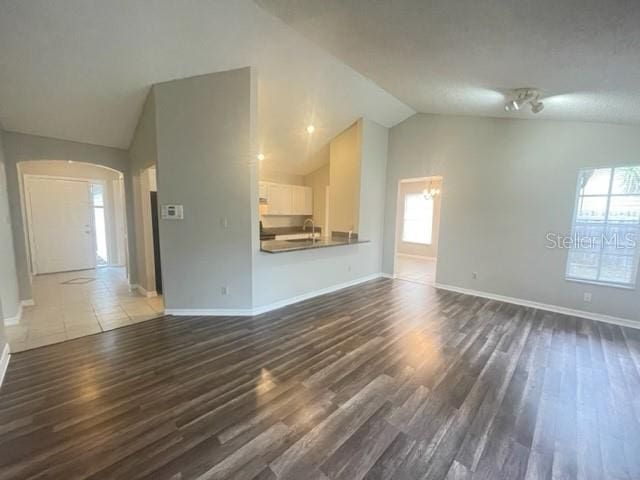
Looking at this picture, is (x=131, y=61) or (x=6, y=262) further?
(x=6, y=262)

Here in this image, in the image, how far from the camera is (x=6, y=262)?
353cm

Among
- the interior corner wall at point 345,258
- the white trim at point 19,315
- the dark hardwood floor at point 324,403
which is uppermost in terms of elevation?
the interior corner wall at point 345,258

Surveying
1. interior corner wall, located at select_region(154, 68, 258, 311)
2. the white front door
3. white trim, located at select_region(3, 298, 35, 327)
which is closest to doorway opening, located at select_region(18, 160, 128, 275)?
the white front door

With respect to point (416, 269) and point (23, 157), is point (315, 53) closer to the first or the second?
point (23, 157)

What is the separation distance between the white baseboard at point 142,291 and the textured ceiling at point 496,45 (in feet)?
14.7

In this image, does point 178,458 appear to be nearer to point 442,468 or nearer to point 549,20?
point 442,468

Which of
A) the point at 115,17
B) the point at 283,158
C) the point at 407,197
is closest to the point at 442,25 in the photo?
the point at 115,17

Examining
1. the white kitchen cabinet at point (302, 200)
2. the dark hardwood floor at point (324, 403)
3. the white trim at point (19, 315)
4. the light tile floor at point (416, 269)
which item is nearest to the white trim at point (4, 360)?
the dark hardwood floor at point (324, 403)

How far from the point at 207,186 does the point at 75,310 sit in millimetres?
2731

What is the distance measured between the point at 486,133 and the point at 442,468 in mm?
4987

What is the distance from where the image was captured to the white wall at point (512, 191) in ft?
12.9

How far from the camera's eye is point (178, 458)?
165 centimetres

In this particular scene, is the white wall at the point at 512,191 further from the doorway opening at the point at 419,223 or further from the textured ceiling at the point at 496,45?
the doorway opening at the point at 419,223

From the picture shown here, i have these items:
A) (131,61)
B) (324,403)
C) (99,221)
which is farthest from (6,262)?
(324,403)
